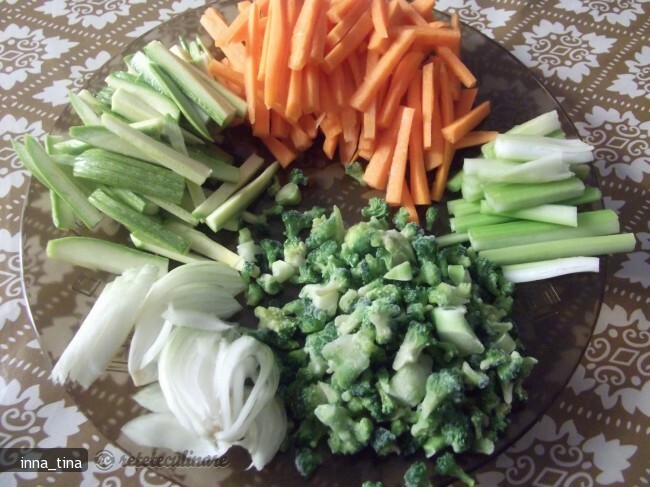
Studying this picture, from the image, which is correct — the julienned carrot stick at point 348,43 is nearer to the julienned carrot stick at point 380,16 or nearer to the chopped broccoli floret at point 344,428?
the julienned carrot stick at point 380,16

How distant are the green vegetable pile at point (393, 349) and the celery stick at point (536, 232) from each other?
11 cm

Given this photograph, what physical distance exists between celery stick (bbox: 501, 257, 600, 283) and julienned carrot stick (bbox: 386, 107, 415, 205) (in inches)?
20.4

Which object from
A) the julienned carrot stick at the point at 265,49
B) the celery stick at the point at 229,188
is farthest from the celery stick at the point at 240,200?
the julienned carrot stick at the point at 265,49

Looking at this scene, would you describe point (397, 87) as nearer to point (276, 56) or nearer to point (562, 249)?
point (276, 56)

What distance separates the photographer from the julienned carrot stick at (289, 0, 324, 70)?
86.0 inches

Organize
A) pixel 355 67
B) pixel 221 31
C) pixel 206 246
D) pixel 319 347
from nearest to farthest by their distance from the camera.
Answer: pixel 319 347 → pixel 206 246 → pixel 355 67 → pixel 221 31

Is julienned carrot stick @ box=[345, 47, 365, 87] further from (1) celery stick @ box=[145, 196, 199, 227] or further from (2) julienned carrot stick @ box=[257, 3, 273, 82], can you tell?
(1) celery stick @ box=[145, 196, 199, 227]

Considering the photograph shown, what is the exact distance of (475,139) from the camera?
2.38m

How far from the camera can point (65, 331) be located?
1.99m

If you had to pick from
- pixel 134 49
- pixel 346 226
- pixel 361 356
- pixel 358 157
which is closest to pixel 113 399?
pixel 361 356

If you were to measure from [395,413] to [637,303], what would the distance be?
3.80 ft

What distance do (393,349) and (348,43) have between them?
1.24m

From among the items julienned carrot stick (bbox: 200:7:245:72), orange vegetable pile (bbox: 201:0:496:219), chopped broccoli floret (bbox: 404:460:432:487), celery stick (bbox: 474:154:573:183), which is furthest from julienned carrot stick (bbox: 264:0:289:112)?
chopped broccoli floret (bbox: 404:460:432:487)

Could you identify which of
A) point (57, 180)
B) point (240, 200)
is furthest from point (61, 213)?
point (240, 200)
